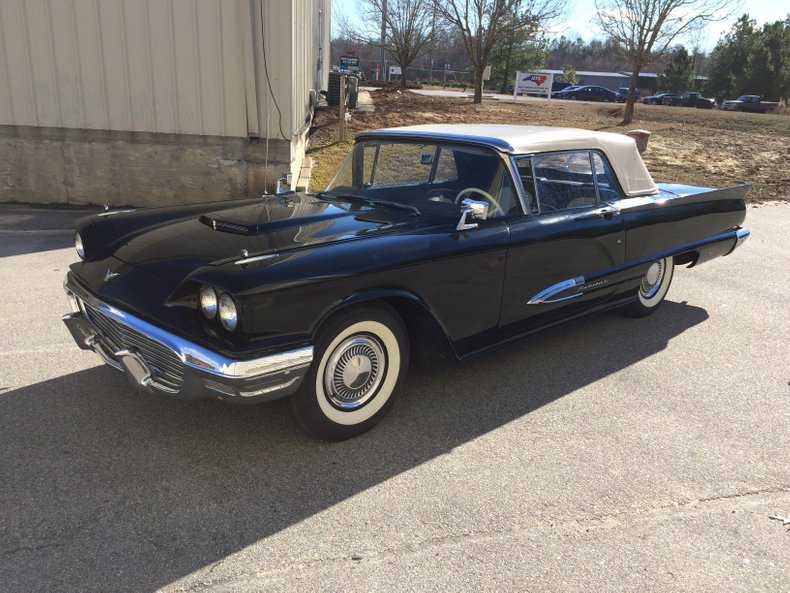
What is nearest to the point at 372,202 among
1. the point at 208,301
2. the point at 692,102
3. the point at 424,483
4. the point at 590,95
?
the point at 208,301

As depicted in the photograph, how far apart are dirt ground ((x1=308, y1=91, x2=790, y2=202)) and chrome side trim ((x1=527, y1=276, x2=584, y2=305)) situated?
5.83m

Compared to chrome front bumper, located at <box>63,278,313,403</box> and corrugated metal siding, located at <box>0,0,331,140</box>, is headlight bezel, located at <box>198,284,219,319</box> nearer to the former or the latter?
chrome front bumper, located at <box>63,278,313,403</box>

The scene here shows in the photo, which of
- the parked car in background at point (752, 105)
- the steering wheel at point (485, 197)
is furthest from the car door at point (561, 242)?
the parked car in background at point (752, 105)

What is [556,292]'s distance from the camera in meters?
3.87

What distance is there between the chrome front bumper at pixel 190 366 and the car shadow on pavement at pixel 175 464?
0.43 metres

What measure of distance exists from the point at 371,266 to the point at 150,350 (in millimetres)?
1054

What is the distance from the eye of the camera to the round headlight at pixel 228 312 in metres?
2.55

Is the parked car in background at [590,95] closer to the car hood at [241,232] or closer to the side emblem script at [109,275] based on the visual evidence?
the car hood at [241,232]

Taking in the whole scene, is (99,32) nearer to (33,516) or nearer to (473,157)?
(473,157)

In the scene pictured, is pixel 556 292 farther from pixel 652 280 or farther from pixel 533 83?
pixel 533 83

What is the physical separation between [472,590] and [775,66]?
174ft

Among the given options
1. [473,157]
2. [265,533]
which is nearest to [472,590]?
[265,533]

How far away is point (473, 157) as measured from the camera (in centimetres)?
376

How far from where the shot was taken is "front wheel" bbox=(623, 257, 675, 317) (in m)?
5.03
